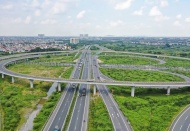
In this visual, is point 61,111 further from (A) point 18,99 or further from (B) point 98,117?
(A) point 18,99

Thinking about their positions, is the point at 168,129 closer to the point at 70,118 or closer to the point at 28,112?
the point at 70,118

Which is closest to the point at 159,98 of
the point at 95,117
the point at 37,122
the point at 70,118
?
the point at 95,117

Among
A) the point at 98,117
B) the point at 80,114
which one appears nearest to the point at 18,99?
the point at 80,114

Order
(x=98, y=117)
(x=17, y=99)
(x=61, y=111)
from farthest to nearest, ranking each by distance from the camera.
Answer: (x=17, y=99) < (x=61, y=111) < (x=98, y=117)

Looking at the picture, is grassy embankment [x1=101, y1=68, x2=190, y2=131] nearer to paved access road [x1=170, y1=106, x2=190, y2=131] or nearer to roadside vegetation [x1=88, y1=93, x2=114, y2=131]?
paved access road [x1=170, y1=106, x2=190, y2=131]

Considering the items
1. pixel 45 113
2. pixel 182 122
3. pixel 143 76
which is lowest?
pixel 182 122

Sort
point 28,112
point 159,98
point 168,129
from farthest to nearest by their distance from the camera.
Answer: point 159,98 → point 28,112 → point 168,129

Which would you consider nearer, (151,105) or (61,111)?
(61,111)
